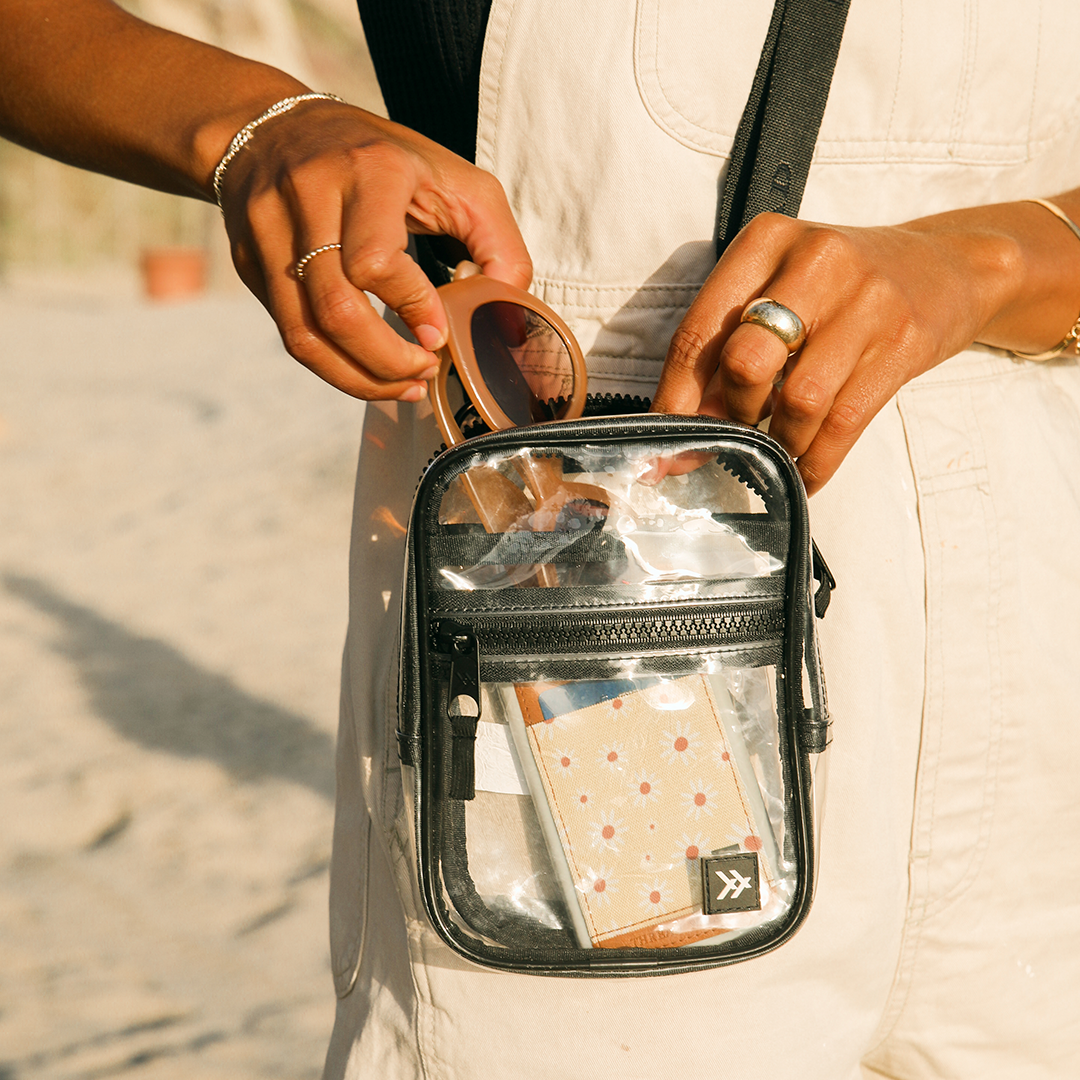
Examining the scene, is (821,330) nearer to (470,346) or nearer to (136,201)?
(470,346)

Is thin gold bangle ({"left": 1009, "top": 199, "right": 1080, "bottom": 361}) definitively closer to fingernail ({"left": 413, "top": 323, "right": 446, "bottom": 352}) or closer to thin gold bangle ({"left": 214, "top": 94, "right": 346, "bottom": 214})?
fingernail ({"left": 413, "top": 323, "right": 446, "bottom": 352})

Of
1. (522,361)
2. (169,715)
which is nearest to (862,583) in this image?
(522,361)

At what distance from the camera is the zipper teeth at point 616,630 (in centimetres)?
78

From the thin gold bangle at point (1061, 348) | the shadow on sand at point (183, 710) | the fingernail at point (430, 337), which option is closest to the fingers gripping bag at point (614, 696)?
the fingernail at point (430, 337)

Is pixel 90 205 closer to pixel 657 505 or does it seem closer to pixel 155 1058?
pixel 155 1058

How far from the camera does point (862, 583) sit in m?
0.87

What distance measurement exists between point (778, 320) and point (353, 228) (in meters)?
0.31

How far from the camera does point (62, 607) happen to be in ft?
15.5

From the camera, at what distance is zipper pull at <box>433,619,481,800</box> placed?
78cm

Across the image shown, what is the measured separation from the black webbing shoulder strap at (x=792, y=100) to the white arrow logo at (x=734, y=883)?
21.1 inches

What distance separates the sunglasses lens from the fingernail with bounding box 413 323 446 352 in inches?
1.3

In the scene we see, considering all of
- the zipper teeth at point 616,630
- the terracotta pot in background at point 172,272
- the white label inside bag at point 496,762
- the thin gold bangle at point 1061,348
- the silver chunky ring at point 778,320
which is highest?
the silver chunky ring at point 778,320

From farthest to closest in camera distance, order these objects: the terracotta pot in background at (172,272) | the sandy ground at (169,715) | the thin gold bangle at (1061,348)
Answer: the terracotta pot in background at (172,272) < the sandy ground at (169,715) < the thin gold bangle at (1061,348)

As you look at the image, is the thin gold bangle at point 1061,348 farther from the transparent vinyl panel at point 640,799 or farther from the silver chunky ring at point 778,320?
the transparent vinyl panel at point 640,799
